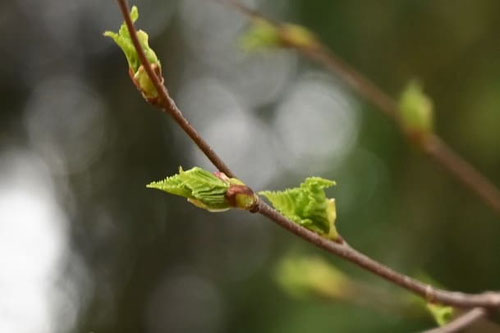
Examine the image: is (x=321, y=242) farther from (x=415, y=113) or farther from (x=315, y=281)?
(x=315, y=281)

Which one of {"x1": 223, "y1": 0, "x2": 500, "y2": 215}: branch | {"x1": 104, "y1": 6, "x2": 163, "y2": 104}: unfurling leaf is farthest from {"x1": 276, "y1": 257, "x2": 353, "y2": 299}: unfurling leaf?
{"x1": 104, "y1": 6, "x2": 163, "y2": 104}: unfurling leaf

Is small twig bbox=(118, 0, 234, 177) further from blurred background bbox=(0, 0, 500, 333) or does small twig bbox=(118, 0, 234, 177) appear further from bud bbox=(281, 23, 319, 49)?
blurred background bbox=(0, 0, 500, 333)

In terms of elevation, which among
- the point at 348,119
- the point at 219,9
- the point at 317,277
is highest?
the point at 219,9

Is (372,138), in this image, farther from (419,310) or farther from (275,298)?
(419,310)

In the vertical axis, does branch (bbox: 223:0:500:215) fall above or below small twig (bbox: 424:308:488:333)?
above

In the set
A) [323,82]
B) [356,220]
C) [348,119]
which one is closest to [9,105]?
[323,82]

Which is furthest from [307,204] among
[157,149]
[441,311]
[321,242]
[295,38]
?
[157,149]
